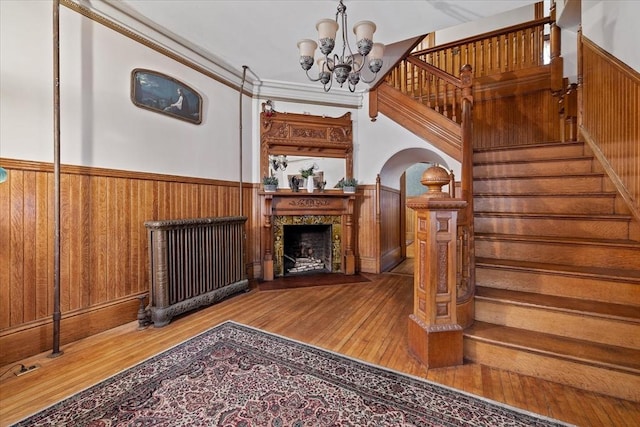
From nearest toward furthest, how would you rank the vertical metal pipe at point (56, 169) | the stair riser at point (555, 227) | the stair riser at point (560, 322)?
the stair riser at point (560, 322), the vertical metal pipe at point (56, 169), the stair riser at point (555, 227)

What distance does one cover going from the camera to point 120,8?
239 centimetres

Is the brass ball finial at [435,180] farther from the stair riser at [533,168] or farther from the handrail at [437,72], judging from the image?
the handrail at [437,72]

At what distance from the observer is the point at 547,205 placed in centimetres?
241

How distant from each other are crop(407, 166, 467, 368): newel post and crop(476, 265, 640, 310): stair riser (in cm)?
58

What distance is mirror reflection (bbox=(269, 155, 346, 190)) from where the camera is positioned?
4059mm

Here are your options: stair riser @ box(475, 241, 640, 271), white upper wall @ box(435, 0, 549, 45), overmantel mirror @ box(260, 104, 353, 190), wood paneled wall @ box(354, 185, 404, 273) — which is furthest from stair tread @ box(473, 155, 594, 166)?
white upper wall @ box(435, 0, 549, 45)

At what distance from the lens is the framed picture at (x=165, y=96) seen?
2.57 metres

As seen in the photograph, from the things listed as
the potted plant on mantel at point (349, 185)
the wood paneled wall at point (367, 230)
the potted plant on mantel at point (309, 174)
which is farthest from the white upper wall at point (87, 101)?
the wood paneled wall at point (367, 230)

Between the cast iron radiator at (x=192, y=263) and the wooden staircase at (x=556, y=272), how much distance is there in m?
2.37

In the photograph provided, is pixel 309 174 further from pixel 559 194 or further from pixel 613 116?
pixel 613 116

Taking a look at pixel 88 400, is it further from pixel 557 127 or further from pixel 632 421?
pixel 557 127

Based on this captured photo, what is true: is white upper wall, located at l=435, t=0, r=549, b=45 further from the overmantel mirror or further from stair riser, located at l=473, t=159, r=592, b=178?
stair riser, located at l=473, t=159, r=592, b=178

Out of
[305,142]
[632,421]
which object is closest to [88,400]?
[632,421]

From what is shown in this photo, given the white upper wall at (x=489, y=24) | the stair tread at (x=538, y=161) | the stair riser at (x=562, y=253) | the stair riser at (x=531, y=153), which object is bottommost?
the stair riser at (x=562, y=253)
